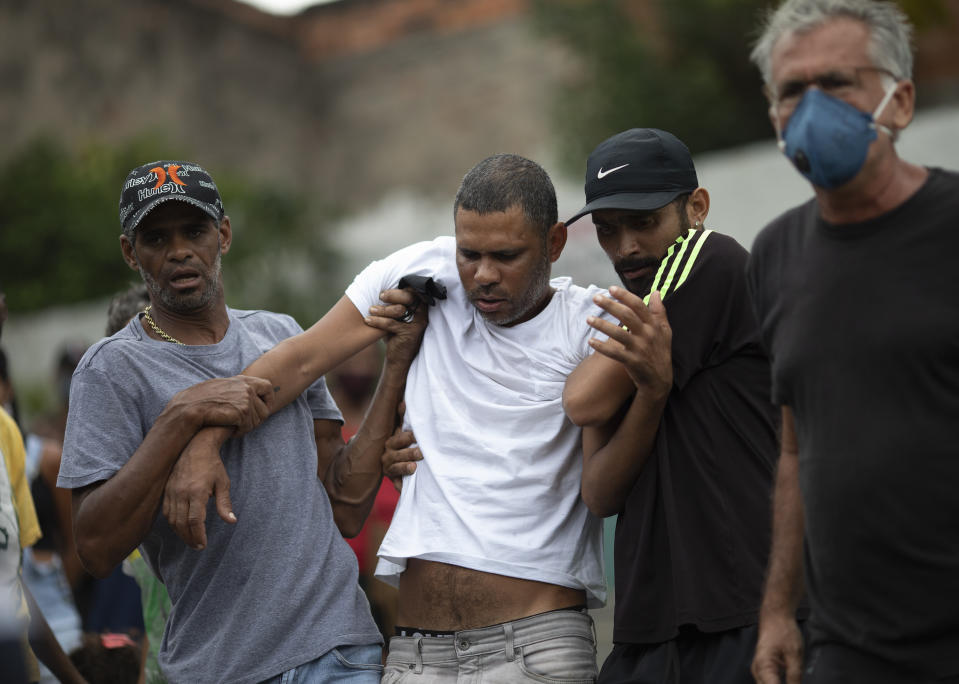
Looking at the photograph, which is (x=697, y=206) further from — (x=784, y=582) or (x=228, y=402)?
(x=228, y=402)

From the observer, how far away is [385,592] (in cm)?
659

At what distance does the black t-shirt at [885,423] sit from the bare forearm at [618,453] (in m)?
0.60

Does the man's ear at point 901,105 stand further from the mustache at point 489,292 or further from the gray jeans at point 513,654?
the gray jeans at point 513,654

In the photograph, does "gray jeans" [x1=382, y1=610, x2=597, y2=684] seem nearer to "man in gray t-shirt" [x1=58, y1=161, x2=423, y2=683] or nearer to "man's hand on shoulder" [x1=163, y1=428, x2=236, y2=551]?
"man in gray t-shirt" [x1=58, y1=161, x2=423, y2=683]

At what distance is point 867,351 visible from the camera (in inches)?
103

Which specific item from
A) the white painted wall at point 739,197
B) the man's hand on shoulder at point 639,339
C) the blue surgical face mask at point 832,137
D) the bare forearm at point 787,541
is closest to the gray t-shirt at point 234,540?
the man's hand on shoulder at point 639,339

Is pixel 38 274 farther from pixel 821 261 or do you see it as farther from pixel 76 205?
pixel 821 261

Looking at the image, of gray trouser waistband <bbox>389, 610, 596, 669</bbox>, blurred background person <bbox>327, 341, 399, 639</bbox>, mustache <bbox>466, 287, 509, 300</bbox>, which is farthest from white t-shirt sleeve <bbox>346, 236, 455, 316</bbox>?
blurred background person <bbox>327, 341, 399, 639</bbox>

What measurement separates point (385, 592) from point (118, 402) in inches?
128

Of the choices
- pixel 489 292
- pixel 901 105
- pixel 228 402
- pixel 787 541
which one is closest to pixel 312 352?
pixel 228 402

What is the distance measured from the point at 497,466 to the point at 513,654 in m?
0.57

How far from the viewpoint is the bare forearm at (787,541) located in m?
2.96

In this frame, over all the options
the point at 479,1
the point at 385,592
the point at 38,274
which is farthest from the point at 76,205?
the point at 385,592

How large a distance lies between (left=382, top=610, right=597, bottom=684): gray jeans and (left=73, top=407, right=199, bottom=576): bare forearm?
3.13 feet
